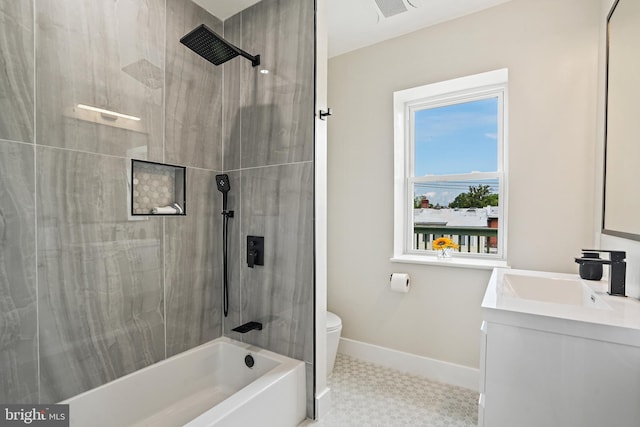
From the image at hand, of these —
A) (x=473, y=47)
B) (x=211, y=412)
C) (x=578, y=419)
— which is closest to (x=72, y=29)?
(x=211, y=412)

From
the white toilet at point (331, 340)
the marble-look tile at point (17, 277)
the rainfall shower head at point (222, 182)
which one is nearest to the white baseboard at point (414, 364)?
the white toilet at point (331, 340)

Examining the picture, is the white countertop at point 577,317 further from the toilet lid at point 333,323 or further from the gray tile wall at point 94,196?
the gray tile wall at point 94,196

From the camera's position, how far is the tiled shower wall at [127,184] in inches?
49.4

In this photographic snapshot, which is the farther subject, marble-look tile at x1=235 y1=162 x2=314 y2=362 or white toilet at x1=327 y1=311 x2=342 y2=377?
white toilet at x1=327 y1=311 x2=342 y2=377

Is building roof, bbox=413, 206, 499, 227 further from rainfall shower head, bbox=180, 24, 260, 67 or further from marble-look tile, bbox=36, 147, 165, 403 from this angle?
marble-look tile, bbox=36, 147, 165, 403

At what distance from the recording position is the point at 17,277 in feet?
4.03

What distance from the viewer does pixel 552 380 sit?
1003mm

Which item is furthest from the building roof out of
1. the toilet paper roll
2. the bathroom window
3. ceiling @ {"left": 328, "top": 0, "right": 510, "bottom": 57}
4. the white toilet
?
ceiling @ {"left": 328, "top": 0, "right": 510, "bottom": 57}

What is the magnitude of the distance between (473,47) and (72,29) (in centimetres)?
236

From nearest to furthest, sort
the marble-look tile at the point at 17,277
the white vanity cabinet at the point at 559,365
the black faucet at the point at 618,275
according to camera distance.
→ the white vanity cabinet at the point at 559,365 < the marble-look tile at the point at 17,277 < the black faucet at the point at 618,275

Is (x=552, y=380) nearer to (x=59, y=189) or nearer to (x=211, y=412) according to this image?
(x=211, y=412)

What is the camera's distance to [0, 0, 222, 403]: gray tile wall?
123cm

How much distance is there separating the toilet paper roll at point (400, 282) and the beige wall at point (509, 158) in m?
0.09

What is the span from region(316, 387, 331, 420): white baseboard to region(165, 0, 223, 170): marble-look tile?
1559mm
